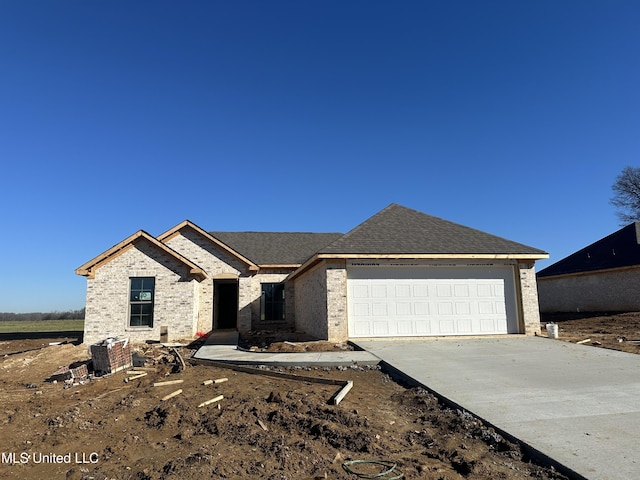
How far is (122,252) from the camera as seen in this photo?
1842 cm

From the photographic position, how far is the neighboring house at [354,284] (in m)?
14.7

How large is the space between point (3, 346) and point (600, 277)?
1390 inches

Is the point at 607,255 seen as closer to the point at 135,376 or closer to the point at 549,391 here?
the point at 549,391

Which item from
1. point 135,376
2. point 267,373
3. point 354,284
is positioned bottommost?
point 135,376

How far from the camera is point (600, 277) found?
26.8 meters

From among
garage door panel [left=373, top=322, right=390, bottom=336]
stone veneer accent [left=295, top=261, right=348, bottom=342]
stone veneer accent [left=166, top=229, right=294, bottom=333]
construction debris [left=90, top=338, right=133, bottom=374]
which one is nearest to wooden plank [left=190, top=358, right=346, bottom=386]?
construction debris [left=90, top=338, right=133, bottom=374]

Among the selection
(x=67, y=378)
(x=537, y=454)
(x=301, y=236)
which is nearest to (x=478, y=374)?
(x=537, y=454)

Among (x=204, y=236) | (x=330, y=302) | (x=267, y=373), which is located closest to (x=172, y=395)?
(x=267, y=373)

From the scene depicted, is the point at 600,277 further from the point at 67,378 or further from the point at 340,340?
the point at 67,378

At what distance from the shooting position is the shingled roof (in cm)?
1496

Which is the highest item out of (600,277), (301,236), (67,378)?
(301,236)

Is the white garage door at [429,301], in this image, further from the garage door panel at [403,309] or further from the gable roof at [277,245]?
the gable roof at [277,245]

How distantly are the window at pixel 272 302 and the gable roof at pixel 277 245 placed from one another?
142 cm

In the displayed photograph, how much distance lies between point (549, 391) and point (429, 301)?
25.5 ft
